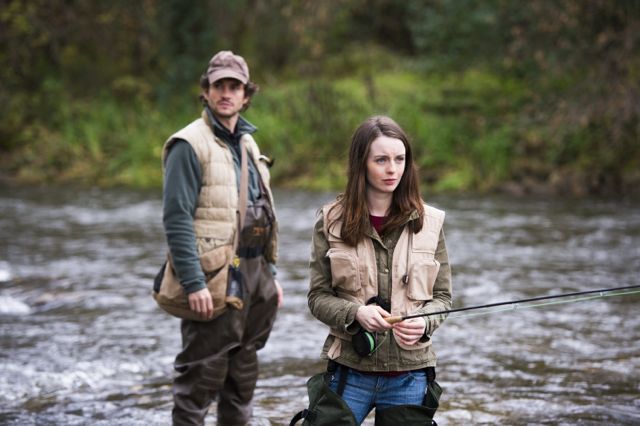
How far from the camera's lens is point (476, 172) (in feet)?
62.5

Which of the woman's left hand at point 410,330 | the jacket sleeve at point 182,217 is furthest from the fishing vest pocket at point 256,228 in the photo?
the woman's left hand at point 410,330

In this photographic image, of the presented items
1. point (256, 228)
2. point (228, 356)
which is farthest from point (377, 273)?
point (228, 356)

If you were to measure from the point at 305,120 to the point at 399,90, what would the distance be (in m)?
2.61

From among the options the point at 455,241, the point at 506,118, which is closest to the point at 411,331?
the point at 455,241

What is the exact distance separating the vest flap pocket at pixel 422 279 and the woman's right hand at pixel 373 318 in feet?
0.54

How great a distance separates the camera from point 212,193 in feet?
13.8

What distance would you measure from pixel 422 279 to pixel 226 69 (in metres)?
1.60

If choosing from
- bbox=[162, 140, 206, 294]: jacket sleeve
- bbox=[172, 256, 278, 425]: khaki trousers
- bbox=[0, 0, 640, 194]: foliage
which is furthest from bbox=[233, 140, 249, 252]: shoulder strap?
bbox=[0, 0, 640, 194]: foliage

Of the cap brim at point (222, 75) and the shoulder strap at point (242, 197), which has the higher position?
the cap brim at point (222, 75)

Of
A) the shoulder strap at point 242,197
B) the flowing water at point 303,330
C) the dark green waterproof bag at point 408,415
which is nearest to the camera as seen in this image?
the dark green waterproof bag at point 408,415

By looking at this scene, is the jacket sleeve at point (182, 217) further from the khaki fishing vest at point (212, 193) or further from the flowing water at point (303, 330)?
the flowing water at point (303, 330)

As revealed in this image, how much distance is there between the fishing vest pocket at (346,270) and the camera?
3205 mm

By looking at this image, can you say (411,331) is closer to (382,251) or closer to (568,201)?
(382,251)

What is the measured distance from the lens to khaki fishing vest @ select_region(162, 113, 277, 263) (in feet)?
13.7
